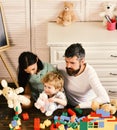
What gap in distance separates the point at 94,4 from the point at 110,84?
0.78 metres

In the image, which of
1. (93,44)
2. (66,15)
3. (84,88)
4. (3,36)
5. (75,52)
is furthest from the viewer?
(3,36)

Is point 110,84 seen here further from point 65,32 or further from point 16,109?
point 16,109

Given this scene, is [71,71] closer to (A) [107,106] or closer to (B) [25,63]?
(B) [25,63]

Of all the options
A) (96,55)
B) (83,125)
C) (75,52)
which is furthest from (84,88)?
(83,125)

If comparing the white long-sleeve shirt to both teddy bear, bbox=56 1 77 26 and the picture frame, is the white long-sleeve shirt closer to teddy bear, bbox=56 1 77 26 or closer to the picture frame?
teddy bear, bbox=56 1 77 26

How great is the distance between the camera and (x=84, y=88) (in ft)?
9.35

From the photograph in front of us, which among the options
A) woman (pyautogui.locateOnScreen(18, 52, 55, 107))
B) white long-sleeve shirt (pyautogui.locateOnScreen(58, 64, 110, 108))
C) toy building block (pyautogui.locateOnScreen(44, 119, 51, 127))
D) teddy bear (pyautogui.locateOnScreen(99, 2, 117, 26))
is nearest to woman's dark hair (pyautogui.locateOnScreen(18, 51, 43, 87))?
woman (pyautogui.locateOnScreen(18, 52, 55, 107))

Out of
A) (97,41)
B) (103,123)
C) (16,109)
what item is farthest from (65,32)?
(103,123)

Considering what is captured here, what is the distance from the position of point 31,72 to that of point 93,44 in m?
0.72

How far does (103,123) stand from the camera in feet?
6.66

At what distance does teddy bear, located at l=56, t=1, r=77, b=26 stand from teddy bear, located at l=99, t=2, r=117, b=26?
279mm

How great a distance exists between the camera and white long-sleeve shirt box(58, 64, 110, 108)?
8.73ft

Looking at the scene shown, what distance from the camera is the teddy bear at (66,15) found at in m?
3.52

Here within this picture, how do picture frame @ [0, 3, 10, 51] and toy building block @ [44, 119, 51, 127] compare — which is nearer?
toy building block @ [44, 119, 51, 127]
